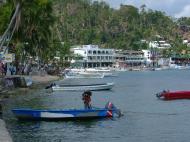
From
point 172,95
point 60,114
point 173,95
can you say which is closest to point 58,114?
point 60,114

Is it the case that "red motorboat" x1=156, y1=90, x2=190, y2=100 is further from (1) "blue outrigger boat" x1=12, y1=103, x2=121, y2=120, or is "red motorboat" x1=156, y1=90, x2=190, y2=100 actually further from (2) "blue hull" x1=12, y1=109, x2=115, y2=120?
(2) "blue hull" x1=12, y1=109, x2=115, y2=120

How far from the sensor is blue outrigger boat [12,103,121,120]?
41.2 metres

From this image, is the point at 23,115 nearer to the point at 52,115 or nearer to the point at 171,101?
the point at 52,115

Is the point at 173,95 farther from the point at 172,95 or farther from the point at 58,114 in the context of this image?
the point at 58,114

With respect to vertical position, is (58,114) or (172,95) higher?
(58,114)

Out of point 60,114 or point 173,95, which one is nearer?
point 60,114

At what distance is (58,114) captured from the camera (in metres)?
41.9

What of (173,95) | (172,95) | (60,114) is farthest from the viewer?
(173,95)

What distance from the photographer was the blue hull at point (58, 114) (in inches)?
1622

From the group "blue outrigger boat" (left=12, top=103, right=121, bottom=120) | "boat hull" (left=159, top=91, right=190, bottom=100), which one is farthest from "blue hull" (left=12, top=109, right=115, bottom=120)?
"boat hull" (left=159, top=91, right=190, bottom=100)

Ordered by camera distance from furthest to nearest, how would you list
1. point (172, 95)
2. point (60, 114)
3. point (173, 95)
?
1. point (173, 95)
2. point (172, 95)
3. point (60, 114)

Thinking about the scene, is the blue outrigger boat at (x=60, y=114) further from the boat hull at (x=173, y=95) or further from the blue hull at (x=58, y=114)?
the boat hull at (x=173, y=95)

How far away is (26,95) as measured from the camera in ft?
215

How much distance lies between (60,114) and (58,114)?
162 mm
